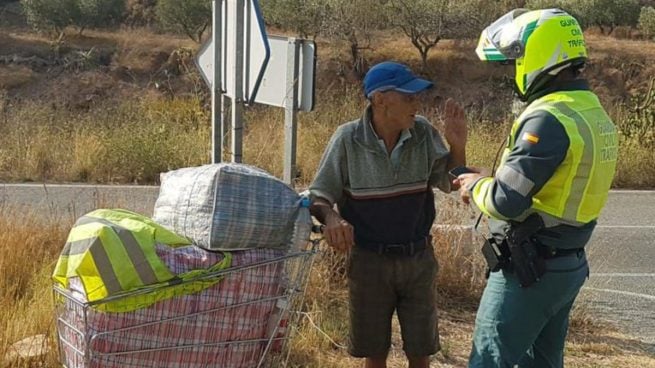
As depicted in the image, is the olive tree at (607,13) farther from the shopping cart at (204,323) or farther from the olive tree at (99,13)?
the shopping cart at (204,323)

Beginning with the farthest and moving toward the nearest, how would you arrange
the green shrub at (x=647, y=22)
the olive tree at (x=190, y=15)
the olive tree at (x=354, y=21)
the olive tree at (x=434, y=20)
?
the green shrub at (x=647, y=22)
the olive tree at (x=190, y=15)
the olive tree at (x=434, y=20)
the olive tree at (x=354, y=21)

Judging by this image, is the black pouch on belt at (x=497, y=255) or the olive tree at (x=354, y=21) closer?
the black pouch on belt at (x=497, y=255)

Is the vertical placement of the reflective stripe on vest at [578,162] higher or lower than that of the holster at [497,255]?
higher

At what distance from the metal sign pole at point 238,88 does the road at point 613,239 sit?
2.03 metres

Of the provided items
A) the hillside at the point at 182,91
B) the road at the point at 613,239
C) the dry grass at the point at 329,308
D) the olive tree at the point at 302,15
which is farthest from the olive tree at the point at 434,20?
the dry grass at the point at 329,308

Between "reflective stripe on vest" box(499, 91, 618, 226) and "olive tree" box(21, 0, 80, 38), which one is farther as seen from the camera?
"olive tree" box(21, 0, 80, 38)

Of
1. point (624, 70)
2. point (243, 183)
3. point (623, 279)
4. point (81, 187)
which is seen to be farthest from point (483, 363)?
point (624, 70)

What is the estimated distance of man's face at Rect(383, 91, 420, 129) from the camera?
338 cm

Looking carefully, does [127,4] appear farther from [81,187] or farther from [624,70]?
[81,187]

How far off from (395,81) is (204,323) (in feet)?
4.15

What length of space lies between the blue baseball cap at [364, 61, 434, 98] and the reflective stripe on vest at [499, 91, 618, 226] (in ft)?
1.71

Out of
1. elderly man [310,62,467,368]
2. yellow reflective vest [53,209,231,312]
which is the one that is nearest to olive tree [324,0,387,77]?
elderly man [310,62,467,368]

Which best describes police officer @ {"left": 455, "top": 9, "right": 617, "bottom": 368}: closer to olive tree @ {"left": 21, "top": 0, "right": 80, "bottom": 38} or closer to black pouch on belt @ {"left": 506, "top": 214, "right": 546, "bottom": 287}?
black pouch on belt @ {"left": 506, "top": 214, "right": 546, "bottom": 287}

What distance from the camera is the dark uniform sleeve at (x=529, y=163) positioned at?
2.80 metres
